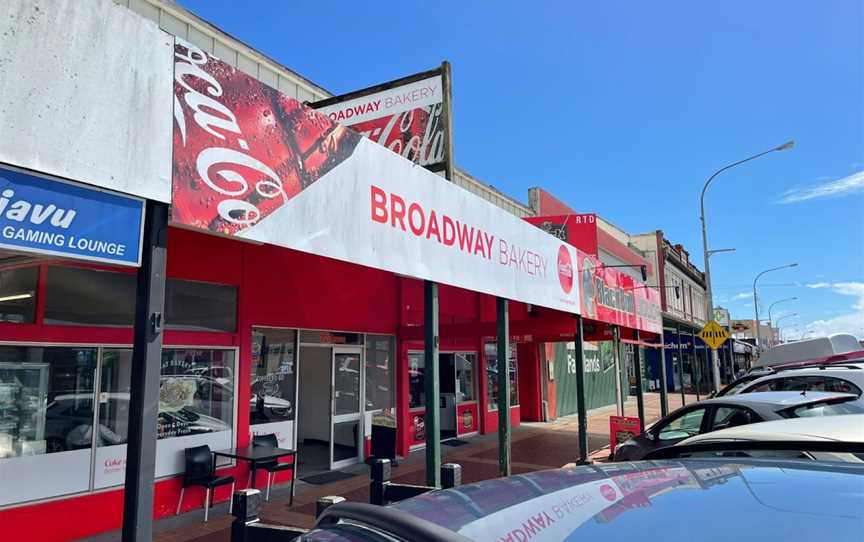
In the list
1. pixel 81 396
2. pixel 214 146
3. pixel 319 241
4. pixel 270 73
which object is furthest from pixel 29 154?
pixel 270 73

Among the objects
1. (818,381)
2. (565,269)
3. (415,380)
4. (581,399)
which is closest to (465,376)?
(415,380)

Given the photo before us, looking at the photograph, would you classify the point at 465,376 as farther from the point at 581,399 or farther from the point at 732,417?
the point at 732,417

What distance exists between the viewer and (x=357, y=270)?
11.0 metres

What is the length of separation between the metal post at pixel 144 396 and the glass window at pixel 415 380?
916cm

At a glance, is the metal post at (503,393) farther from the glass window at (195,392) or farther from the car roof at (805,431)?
the glass window at (195,392)

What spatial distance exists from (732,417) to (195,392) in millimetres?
7062

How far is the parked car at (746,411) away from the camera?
682 centimetres

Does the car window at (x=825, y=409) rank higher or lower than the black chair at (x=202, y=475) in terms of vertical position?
Result: higher

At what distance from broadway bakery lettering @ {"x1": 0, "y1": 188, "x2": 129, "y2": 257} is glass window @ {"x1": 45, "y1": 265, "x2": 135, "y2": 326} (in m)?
3.92

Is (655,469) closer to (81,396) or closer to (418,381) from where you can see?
(81,396)

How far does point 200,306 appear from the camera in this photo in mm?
7949

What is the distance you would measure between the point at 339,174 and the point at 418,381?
27.5 ft

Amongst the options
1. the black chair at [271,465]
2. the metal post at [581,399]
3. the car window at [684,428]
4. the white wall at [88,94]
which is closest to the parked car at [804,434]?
the white wall at [88,94]

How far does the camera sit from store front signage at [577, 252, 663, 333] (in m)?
11.4
